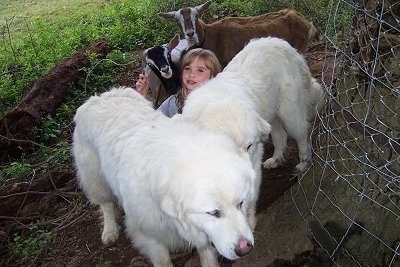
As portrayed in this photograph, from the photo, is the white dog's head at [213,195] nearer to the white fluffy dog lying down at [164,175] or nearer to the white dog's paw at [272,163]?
the white fluffy dog lying down at [164,175]

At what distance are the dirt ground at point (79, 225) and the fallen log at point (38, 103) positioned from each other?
103 centimetres

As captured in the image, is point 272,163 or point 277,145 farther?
point 277,145

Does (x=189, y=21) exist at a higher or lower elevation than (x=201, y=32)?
higher

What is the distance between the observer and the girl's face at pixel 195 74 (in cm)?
406

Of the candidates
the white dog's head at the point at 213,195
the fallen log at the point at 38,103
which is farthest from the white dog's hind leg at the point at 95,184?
the fallen log at the point at 38,103

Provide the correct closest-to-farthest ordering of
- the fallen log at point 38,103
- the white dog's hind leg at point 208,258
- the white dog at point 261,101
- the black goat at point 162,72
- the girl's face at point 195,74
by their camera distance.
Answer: the white dog at point 261,101 → the white dog's hind leg at point 208,258 → the girl's face at point 195,74 → the black goat at point 162,72 → the fallen log at point 38,103

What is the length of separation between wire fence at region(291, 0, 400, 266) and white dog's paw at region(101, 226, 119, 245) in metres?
1.51

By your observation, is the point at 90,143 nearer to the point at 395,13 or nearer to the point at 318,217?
the point at 318,217

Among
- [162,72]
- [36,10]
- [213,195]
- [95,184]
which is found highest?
[213,195]

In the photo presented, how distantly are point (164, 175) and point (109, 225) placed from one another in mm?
1619

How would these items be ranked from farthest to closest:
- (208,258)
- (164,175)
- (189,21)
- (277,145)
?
(189,21) < (277,145) < (208,258) < (164,175)

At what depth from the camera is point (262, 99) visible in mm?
3633

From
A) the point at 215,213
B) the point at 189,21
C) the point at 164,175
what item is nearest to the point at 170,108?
the point at 164,175

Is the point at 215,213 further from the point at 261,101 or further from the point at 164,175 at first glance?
the point at 261,101
